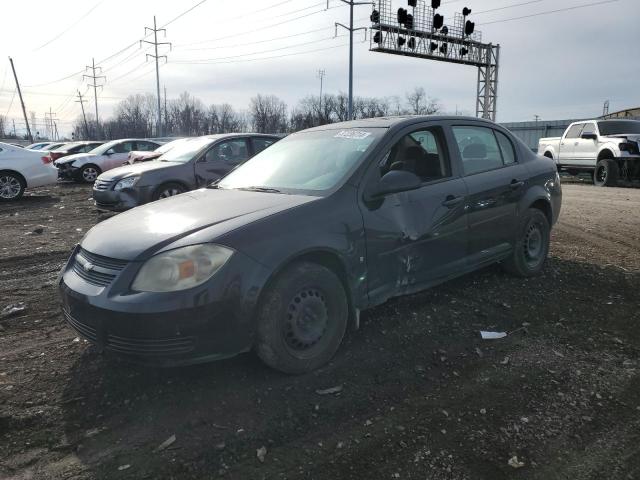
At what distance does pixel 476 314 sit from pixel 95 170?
1784cm

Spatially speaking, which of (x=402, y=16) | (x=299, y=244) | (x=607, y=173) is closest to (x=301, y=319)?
(x=299, y=244)

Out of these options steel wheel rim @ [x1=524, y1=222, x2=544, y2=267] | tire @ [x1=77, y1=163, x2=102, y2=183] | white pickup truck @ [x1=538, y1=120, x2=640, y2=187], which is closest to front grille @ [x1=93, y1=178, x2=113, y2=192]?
steel wheel rim @ [x1=524, y1=222, x2=544, y2=267]

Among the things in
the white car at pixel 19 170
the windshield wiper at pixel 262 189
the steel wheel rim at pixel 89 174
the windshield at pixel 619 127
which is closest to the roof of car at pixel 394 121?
the windshield wiper at pixel 262 189

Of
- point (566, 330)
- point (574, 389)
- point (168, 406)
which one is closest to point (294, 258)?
point (168, 406)

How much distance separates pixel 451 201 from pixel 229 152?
6266mm

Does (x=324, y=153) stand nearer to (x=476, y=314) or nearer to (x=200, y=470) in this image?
(x=476, y=314)

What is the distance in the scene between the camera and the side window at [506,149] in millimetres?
5121

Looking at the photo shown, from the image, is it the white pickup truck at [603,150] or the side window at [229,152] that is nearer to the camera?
the side window at [229,152]

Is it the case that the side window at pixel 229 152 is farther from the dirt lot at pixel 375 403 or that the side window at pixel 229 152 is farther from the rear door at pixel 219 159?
the dirt lot at pixel 375 403

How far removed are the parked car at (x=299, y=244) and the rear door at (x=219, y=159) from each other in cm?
481

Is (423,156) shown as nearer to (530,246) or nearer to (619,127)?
(530,246)

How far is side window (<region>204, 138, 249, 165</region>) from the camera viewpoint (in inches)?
374

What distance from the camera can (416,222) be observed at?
3.92m

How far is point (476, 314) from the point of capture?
4379 millimetres
